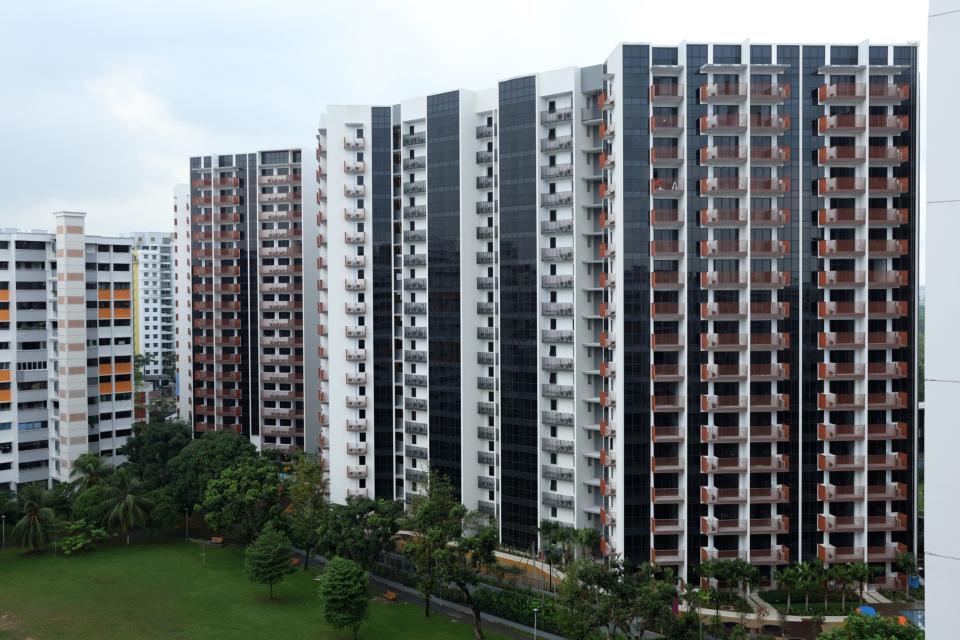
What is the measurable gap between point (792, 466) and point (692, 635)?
24.4 m

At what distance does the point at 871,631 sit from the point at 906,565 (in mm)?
27251

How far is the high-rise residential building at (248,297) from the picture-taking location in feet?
362

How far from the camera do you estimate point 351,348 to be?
88.4 m

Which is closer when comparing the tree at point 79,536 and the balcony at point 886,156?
the balcony at point 886,156

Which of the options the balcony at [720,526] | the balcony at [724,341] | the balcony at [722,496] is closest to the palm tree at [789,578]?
the balcony at [720,526]

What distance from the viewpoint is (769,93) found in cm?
6712

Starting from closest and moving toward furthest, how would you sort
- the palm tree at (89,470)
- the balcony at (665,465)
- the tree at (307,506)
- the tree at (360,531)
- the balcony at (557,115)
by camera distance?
the tree at (360,531)
the balcony at (665,465)
the tree at (307,506)
the balcony at (557,115)
the palm tree at (89,470)

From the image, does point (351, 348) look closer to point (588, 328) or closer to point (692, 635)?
point (588, 328)

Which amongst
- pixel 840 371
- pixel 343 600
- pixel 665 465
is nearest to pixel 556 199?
pixel 665 465

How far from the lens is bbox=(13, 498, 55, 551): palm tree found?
73438mm

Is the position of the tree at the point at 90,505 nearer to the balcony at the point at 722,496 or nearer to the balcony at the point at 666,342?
the balcony at the point at 666,342

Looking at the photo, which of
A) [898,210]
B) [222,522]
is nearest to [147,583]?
[222,522]

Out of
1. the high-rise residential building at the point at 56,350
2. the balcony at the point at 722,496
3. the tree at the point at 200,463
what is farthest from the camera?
the high-rise residential building at the point at 56,350

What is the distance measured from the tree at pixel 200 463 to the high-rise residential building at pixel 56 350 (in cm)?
1562
